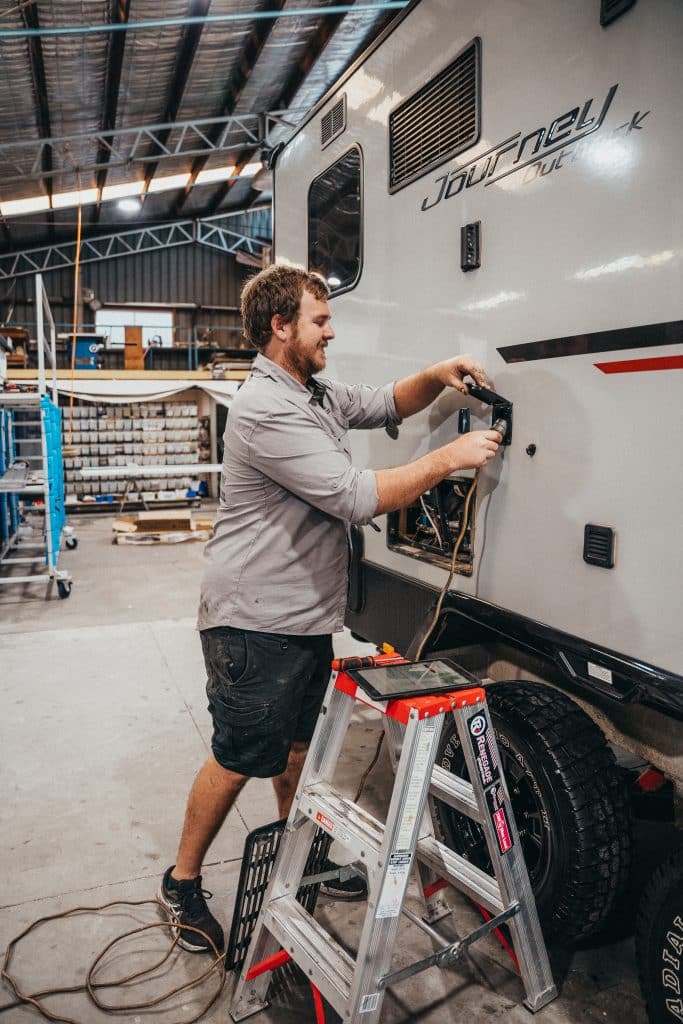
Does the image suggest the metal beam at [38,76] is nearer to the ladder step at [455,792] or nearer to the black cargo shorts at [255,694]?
the black cargo shorts at [255,694]

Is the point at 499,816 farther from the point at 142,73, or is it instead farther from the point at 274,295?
the point at 142,73

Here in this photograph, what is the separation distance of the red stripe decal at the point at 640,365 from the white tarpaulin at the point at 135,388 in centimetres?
1134

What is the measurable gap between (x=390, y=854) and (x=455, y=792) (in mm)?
432

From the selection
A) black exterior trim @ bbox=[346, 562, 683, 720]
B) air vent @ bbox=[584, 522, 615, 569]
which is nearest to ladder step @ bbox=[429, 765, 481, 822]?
black exterior trim @ bbox=[346, 562, 683, 720]

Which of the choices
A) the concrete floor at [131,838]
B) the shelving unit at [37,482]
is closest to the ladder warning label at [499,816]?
the concrete floor at [131,838]

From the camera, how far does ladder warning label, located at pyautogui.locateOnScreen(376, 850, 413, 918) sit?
1556 mm

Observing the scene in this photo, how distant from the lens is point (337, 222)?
3283 mm

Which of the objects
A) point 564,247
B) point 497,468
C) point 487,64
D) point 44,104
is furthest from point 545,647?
point 44,104

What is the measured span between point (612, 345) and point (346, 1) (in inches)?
378

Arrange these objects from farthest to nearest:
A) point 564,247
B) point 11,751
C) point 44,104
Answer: point 44,104
point 11,751
point 564,247

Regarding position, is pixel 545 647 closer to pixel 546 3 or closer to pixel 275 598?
pixel 275 598

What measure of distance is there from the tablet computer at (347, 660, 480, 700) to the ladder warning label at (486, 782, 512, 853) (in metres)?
0.28

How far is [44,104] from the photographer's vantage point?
10141 millimetres

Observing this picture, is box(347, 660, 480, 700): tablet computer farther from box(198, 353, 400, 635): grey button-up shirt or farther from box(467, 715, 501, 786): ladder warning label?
box(198, 353, 400, 635): grey button-up shirt
